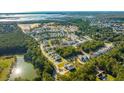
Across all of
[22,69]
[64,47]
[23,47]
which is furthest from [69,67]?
[23,47]

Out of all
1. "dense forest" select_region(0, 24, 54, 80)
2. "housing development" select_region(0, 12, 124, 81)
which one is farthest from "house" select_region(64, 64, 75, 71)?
"dense forest" select_region(0, 24, 54, 80)

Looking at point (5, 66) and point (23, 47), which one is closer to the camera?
point (5, 66)

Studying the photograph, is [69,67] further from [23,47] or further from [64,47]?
[23,47]

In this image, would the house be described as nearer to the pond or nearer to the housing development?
the housing development

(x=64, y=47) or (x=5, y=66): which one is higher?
(x=64, y=47)

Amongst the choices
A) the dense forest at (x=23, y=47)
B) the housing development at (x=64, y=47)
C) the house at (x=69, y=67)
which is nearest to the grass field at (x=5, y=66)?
the housing development at (x=64, y=47)

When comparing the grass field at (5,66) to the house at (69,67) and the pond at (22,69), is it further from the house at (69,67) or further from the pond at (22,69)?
the house at (69,67)
